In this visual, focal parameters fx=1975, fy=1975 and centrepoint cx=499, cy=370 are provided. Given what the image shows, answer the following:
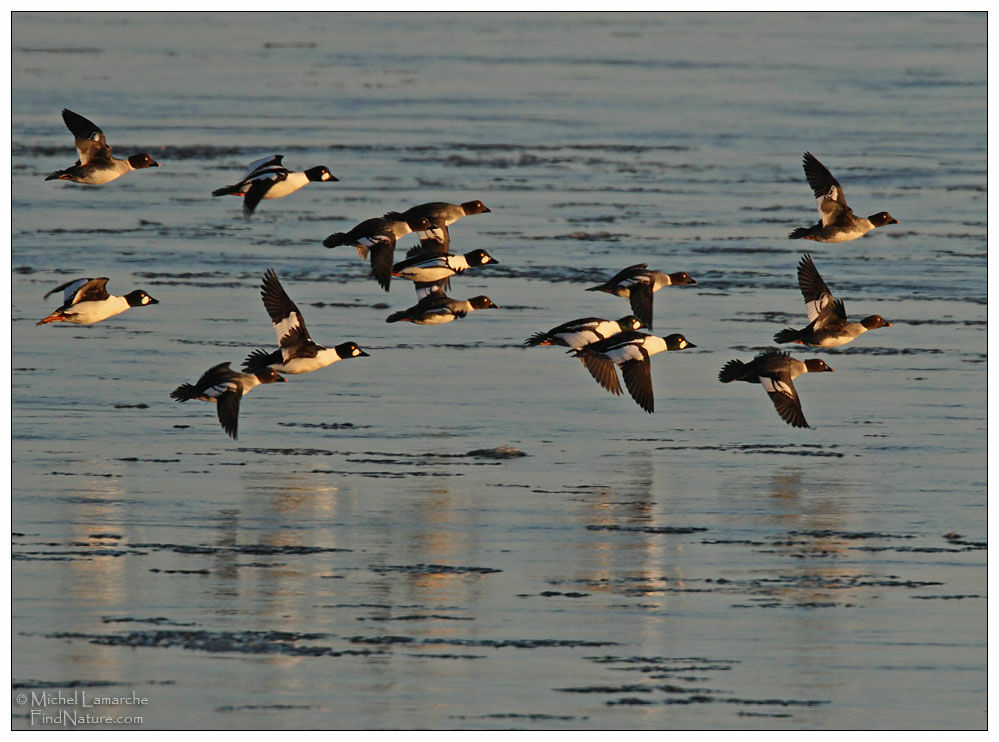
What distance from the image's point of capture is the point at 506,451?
11.1 m

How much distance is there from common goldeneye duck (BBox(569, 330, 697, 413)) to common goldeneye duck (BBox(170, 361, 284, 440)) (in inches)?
82.5

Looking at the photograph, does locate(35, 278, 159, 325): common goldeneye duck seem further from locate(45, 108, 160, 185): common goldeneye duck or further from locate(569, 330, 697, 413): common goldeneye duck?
locate(569, 330, 697, 413): common goldeneye duck

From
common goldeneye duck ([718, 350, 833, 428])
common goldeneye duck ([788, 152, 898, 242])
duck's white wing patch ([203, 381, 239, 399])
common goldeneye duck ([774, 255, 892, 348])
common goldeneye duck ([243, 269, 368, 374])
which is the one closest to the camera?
duck's white wing patch ([203, 381, 239, 399])

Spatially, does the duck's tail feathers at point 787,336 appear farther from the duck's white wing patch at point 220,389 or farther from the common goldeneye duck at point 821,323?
the duck's white wing patch at point 220,389

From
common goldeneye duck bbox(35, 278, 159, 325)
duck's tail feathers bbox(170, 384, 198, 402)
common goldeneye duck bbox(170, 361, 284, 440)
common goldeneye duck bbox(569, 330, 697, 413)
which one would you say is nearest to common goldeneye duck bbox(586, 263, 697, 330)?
common goldeneye duck bbox(569, 330, 697, 413)

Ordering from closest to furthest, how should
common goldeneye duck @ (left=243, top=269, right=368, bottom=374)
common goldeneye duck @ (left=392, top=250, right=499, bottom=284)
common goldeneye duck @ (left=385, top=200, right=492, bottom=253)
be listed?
common goldeneye duck @ (left=243, top=269, right=368, bottom=374)
common goldeneye duck @ (left=392, top=250, right=499, bottom=284)
common goldeneye duck @ (left=385, top=200, right=492, bottom=253)

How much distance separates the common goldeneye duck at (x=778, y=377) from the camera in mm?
11430

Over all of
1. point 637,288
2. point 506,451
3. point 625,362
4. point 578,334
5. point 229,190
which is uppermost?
point 229,190

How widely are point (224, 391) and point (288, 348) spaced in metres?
0.80

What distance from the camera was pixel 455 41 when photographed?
104 feet

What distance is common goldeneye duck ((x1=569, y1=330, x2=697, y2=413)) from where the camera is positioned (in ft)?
38.2

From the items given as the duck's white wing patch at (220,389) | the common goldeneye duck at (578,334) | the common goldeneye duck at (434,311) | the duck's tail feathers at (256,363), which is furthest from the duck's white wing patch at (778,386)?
the duck's white wing patch at (220,389)

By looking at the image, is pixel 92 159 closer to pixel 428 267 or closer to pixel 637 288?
pixel 428 267

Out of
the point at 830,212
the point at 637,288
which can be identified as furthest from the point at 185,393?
the point at 830,212
